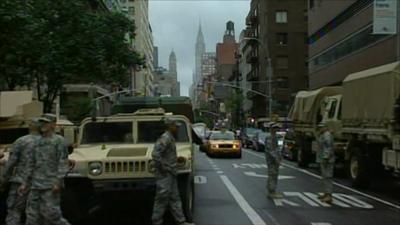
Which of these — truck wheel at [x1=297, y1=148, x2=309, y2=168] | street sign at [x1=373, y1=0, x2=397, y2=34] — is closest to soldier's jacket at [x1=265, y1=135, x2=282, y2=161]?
truck wheel at [x1=297, y1=148, x2=309, y2=168]

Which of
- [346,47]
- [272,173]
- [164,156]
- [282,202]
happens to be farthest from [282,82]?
[164,156]

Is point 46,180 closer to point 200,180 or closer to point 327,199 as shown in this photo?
point 327,199

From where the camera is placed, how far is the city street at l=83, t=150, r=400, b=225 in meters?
12.4

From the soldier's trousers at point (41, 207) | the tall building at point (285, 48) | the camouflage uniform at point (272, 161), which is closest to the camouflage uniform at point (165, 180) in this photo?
the soldier's trousers at point (41, 207)

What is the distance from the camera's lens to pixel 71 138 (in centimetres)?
1406

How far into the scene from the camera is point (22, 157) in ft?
30.4

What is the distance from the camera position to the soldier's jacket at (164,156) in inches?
423

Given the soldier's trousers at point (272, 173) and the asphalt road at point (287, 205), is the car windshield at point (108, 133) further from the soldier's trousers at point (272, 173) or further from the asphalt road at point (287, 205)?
the soldier's trousers at point (272, 173)

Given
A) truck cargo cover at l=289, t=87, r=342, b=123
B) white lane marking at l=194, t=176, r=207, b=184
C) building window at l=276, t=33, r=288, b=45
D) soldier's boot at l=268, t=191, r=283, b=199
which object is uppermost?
building window at l=276, t=33, r=288, b=45

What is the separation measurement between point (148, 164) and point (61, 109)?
160 feet

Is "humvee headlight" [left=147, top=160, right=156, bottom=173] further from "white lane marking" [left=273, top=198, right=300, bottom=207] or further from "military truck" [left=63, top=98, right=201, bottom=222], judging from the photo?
"white lane marking" [left=273, top=198, right=300, bottom=207]

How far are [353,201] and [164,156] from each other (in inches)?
251

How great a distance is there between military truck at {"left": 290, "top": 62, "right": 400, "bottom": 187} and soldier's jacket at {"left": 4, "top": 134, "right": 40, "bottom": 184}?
30.6ft

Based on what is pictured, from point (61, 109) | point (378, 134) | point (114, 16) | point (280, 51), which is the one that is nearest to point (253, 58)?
point (280, 51)
